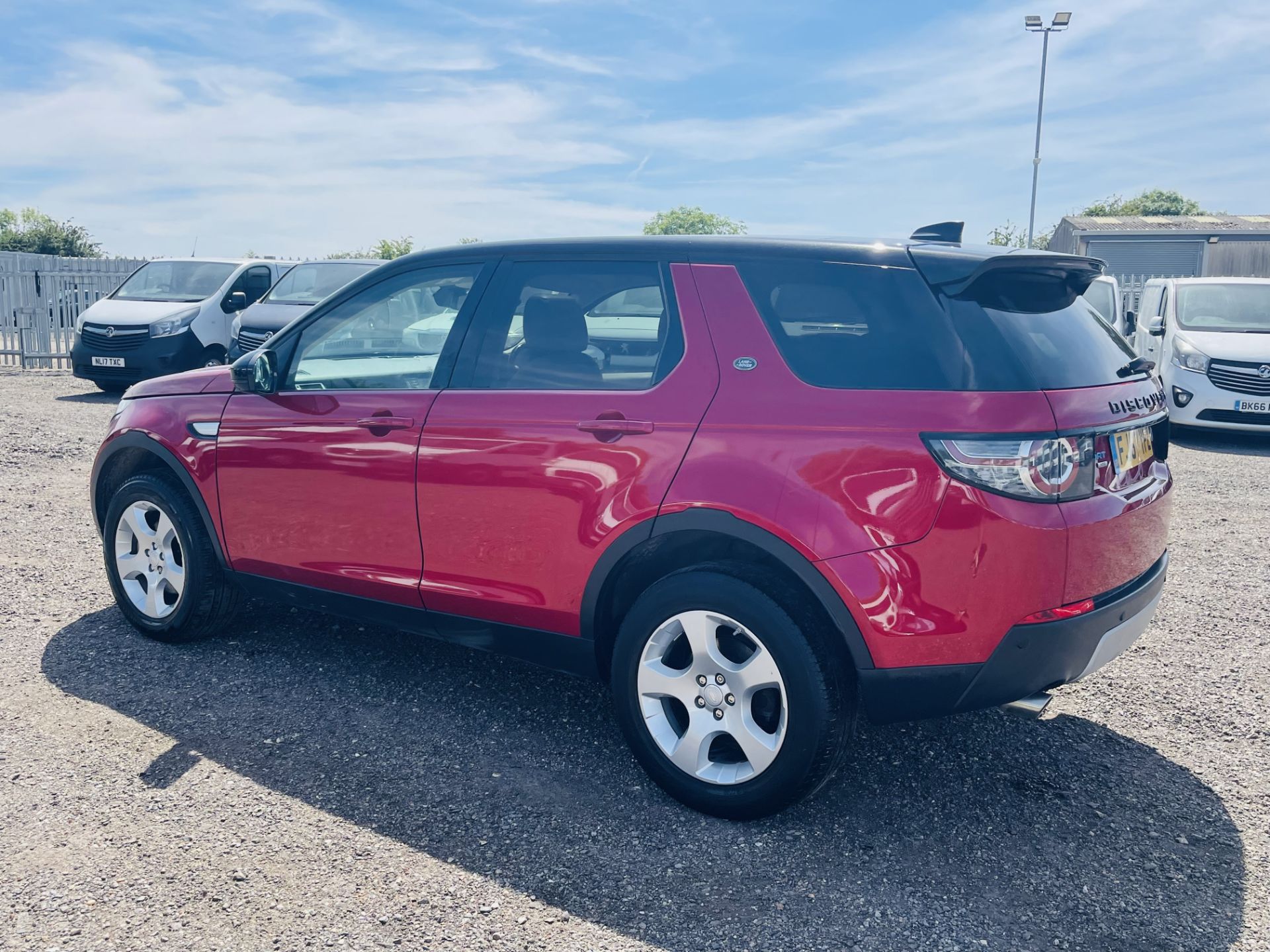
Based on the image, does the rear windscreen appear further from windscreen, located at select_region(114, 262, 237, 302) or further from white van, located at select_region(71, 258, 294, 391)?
windscreen, located at select_region(114, 262, 237, 302)

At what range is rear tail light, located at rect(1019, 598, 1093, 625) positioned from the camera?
284 cm

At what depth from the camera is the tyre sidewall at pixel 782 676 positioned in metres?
2.96

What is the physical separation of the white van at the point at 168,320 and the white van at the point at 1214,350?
36.7ft

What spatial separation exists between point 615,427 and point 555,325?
20.4 inches

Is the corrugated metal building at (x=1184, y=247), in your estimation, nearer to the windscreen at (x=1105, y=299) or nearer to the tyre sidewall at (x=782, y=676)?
the windscreen at (x=1105, y=299)

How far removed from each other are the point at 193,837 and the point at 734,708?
1.63 metres

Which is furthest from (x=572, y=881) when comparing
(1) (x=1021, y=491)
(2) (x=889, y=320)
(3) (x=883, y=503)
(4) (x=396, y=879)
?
(2) (x=889, y=320)

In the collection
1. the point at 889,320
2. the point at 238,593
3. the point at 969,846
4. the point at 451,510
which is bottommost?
the point at 969,846

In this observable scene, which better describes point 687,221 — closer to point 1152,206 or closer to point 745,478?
point 1152,206

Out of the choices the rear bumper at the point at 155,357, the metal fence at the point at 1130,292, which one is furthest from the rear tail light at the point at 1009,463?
the metal fence at the point at 1130,292

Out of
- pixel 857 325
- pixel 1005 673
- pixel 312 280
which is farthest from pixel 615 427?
pixel 312 280

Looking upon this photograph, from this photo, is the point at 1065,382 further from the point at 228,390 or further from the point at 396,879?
the point at 228,390

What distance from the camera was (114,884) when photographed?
2.84m

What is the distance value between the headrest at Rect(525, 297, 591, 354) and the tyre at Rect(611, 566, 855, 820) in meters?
0.90
